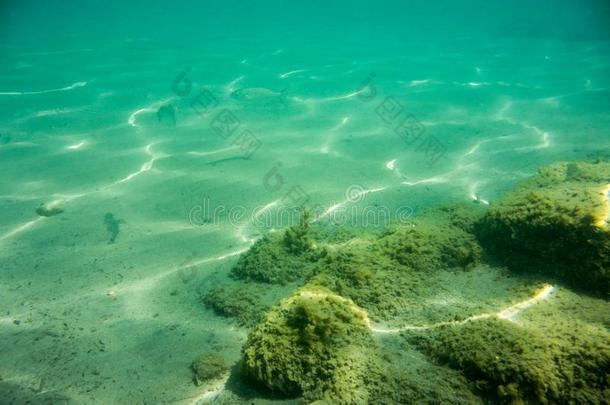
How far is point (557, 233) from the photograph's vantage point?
10.9 feet

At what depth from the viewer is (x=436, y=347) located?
106 inches

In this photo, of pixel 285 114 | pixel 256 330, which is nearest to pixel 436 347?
pixel 256 330

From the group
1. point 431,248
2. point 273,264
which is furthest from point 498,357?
point 273,264

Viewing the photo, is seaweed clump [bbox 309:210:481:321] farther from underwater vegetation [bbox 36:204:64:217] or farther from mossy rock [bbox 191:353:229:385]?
underwater vegetation [bbox 36:204:64:217]

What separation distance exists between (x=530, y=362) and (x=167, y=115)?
12025mm

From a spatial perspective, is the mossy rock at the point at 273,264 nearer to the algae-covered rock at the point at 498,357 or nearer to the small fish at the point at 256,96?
the algae-covered rock at the point at 498,357

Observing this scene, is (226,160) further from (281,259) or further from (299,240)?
(281,259)

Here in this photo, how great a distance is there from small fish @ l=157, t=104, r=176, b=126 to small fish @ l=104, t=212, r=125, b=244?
5.50 m

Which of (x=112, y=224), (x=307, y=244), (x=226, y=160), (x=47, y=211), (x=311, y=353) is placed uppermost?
(x=226, y=160)

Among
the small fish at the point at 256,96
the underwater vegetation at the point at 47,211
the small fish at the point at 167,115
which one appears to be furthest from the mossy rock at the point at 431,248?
the small fish at the point at 256,96

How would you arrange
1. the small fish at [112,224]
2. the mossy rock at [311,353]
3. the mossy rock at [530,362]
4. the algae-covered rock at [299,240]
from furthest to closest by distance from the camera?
the small fish at [112,224] < the algae-covered rock at [299,240] < the mossy rock at [311,353] < the mossy rock at [530,362]

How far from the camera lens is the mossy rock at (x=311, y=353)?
2.49m

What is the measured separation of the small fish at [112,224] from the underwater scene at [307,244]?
36 millimetres

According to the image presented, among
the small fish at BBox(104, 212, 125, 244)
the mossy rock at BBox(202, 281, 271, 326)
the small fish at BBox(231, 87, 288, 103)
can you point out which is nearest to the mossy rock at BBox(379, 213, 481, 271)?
the mossy rock at BBox(202, 281, 271, 326)
